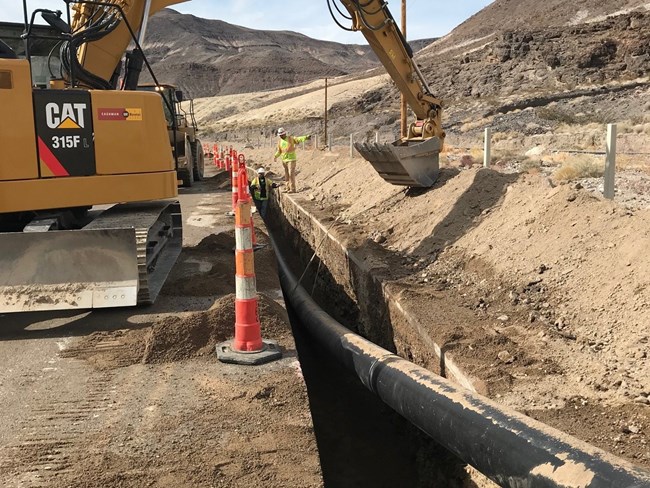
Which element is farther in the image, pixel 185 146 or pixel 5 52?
pixel 185 146

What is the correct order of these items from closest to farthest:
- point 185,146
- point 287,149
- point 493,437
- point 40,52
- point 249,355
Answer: point 493,437 → point 249,355 → point 40,52 → point 287,149 → point 185,146

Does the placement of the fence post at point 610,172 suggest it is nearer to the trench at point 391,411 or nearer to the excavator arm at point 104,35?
the trench at point 391,411

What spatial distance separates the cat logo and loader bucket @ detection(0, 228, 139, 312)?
3.09ft

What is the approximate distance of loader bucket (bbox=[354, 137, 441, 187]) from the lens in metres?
8.88

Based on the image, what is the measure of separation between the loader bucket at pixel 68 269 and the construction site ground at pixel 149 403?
0.23 m

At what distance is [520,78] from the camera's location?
4322cm

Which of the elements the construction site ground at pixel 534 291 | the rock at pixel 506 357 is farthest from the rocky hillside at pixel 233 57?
the rock at pixel 506 357

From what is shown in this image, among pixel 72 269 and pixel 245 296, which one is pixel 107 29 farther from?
pixel 245 296

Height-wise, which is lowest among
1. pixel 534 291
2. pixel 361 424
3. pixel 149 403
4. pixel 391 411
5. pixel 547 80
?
pixel 361 424

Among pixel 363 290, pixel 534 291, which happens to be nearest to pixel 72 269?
pixel 363 290

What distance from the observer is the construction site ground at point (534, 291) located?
3740mm

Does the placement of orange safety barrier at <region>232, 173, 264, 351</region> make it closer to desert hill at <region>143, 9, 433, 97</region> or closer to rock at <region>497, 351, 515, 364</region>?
rock at <region>497, 351, 515, 364</region>

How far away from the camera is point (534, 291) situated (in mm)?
5434

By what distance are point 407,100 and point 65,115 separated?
6.15m
